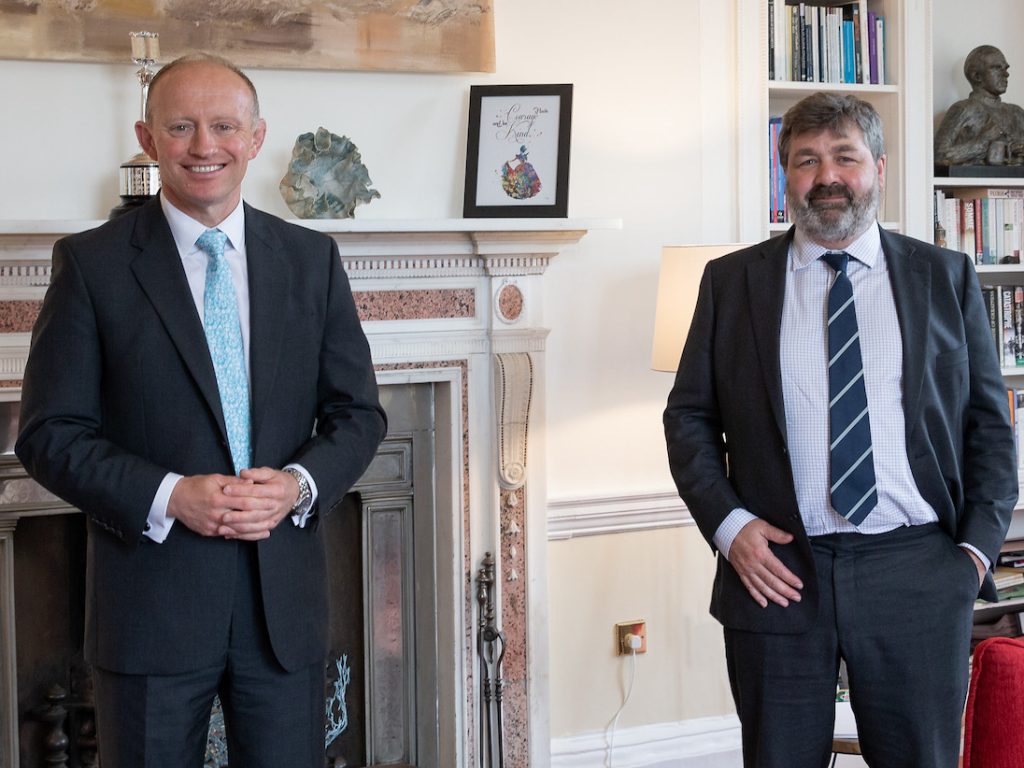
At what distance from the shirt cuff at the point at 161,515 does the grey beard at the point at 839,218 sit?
103cm

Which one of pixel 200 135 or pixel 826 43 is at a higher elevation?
pixel 826 43

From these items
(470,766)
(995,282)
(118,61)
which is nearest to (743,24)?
(995,282)

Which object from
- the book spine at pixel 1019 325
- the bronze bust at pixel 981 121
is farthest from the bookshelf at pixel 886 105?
the book spine at pixel 1019 325

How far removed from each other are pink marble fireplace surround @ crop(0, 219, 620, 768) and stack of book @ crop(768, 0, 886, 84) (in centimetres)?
82

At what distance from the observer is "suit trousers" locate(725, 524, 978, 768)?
5.89 ft

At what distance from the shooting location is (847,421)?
5.96 ft

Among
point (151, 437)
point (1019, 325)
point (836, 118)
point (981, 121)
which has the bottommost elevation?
point (151, 437)

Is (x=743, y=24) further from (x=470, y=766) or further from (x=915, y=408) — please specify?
Result: (x=470, y=766)

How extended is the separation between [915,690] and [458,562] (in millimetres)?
1305

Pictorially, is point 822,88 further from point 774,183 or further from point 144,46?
point 144,46

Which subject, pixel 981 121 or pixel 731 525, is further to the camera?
pixel 981 121

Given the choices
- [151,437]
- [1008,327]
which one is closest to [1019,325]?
[1008,327]

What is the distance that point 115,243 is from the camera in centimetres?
166

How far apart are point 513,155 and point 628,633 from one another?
123cm
